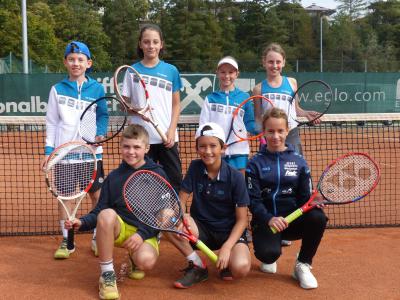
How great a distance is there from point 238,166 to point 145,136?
2.82 feet

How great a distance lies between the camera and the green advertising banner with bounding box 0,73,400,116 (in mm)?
12062

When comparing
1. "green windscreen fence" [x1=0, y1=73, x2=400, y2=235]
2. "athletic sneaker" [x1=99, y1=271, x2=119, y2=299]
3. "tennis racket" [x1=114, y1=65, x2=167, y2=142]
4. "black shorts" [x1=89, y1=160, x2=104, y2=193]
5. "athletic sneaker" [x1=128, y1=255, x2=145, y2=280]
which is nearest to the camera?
"athletic sneaker" [x1=99, y1=271, x2=119, y2=299]

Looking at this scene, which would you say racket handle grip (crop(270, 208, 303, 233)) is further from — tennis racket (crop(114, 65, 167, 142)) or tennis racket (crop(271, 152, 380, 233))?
tennis racket (crop(114, 65, 167, 142))

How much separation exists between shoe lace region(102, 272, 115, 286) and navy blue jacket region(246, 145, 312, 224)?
3.01 feet

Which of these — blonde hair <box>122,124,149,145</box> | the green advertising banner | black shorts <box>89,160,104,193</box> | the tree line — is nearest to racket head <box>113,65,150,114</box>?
blonde hair <box>122,124,149,145</box>

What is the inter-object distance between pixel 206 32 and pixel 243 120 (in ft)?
117

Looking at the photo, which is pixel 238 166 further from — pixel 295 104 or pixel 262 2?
pixel 262 2

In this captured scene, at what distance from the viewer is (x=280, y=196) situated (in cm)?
310

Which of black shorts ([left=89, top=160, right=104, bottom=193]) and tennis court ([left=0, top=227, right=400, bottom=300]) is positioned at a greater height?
Result: black shorts ([left=89, top=160, right=104, bottom=193])

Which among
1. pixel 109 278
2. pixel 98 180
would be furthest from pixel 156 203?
pixel 98 180

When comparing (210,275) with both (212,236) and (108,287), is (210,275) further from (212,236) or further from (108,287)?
(108,287)

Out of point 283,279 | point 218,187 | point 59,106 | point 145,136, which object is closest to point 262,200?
point 218,187

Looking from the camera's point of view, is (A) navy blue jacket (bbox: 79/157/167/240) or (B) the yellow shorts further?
(A) navy blue jacket (bbox: 79/157/167/240)

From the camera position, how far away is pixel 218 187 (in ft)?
9.93
